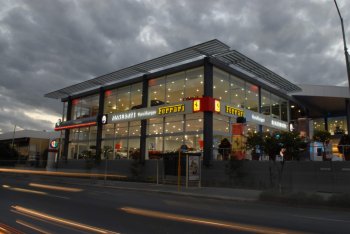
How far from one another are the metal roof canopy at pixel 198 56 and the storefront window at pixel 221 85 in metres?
1.29

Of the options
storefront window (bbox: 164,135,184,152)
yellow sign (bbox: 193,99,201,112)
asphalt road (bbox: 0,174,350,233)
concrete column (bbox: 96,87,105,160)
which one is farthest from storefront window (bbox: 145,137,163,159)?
asphalt road (bbox: 0,174,350,233)

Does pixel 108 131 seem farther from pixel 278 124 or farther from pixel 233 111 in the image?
pixel 278 124

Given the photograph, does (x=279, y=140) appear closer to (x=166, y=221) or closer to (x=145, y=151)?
(x=166, y=221)

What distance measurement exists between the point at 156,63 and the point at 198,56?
12.9ft

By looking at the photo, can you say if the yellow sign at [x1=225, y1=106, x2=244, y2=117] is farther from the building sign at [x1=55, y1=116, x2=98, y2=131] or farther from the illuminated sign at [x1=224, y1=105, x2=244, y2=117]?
the building sign at [x1=55, y1=116, x2=98, y2=131]

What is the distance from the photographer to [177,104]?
29562 millimetres

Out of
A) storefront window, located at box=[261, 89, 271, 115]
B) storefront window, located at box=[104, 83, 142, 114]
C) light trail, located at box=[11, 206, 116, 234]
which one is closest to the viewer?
light trail, located at box=[11, 206, 116, 234]

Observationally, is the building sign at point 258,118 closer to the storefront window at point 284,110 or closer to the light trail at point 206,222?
the storefront window at point 284,110

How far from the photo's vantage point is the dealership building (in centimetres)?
2806

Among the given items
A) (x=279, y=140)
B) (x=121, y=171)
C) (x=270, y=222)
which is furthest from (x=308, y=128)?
(x=270, y=222)

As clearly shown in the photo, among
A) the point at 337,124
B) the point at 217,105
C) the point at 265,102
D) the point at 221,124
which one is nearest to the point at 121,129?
the point at 221,124

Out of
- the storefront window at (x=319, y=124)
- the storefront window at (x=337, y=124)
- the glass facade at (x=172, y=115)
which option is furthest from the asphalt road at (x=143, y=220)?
the storefront window at (x=319, y=124)

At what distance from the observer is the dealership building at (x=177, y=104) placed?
92.1 feet

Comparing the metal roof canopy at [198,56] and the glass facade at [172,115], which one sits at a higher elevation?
the metal roof canopy at [198,56]
